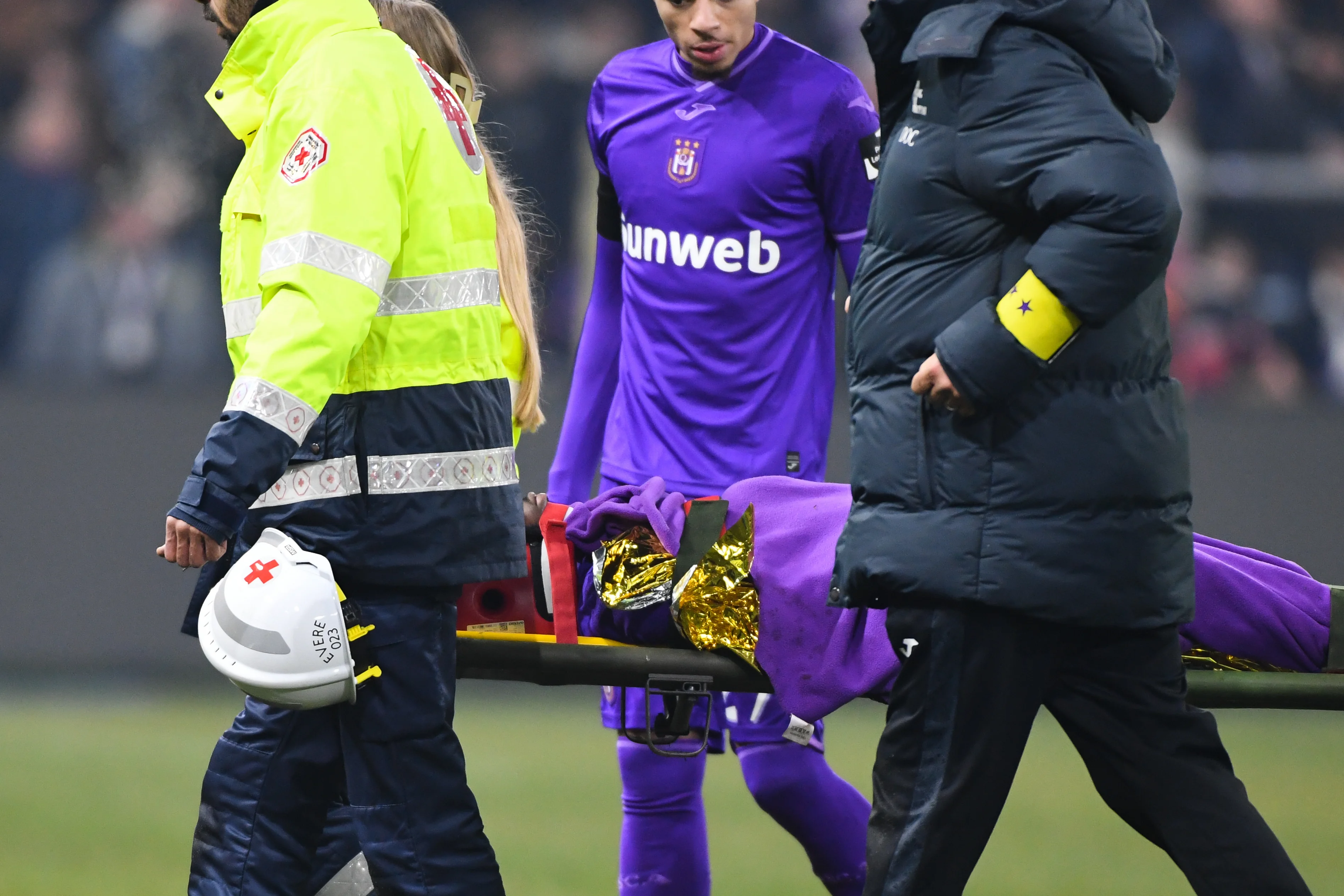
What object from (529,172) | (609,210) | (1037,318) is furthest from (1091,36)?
(529,172)

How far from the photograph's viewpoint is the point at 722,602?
2941 millimetres

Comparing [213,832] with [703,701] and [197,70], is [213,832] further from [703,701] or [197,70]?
Result: [197,70]

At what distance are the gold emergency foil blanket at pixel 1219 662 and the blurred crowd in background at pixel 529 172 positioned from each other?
4.69m

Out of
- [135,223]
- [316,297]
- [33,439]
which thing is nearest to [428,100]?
[316,297]

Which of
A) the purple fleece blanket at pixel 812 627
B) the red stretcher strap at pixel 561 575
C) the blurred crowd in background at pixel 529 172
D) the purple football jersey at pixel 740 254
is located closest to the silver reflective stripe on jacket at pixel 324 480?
the red stretcher strap at pixel 561 575

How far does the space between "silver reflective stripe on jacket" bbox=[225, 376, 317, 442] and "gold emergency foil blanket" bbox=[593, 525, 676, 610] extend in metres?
0.84

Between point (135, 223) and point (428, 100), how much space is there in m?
5.40

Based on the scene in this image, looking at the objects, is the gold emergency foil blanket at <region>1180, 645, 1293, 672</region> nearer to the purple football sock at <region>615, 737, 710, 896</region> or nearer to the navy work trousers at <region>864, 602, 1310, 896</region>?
the navy work trousers at <region>864, 602, 1310, 896</region>

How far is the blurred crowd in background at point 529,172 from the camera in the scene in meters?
7.49

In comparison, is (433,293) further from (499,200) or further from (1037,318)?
A: (1037,318)

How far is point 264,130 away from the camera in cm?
258

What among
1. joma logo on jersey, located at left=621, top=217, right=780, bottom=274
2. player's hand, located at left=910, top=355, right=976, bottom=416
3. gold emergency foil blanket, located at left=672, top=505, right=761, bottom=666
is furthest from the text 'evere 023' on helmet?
joma logo on jersey, located at left=621, top=217, right=780, bottom=274

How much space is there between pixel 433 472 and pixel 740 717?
1099 millimetres

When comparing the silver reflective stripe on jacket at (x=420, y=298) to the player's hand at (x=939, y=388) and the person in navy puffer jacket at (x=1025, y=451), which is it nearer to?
the person in navy puffer jacket at (x=1025, y=451)
